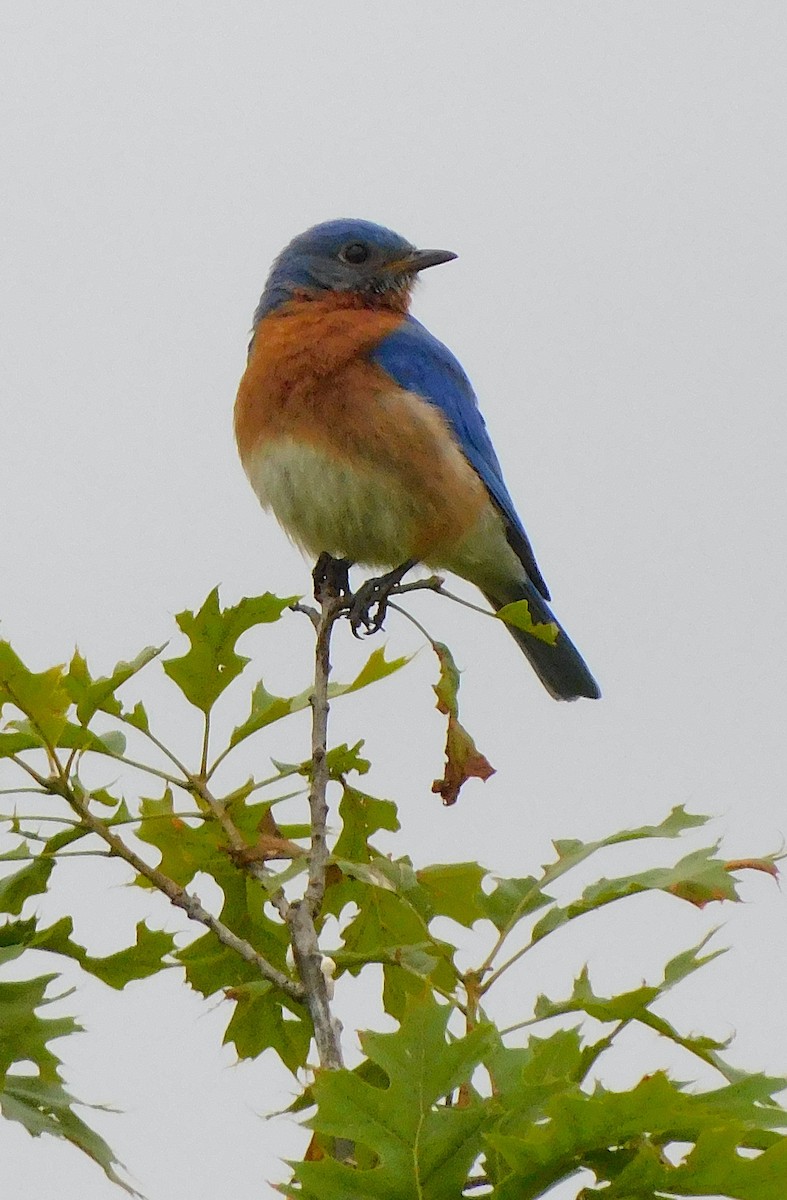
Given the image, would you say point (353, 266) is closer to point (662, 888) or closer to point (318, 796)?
point (318, 796)

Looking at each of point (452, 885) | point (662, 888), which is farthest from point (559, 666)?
point (662, 888)

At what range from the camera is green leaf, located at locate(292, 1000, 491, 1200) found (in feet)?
7.62

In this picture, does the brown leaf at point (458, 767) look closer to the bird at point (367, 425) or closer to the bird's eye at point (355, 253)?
the bird at point (367, 425)

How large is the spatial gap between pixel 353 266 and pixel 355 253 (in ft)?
0.28

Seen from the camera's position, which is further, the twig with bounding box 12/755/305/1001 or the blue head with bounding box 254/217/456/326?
the blue head with bounding box 254/217/456/326

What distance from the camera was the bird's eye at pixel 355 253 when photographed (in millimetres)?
7730

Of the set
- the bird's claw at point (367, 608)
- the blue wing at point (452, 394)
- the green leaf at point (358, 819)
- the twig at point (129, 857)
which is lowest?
the twig at point (129, 857)

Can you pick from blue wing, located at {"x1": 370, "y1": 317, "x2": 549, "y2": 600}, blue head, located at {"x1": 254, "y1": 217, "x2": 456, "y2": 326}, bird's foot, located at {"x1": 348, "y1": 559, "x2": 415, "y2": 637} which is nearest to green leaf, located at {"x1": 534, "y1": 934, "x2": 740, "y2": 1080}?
bird's foot, located at {"x1": 348, "y1": 559, "x2": 415, "y2": 637}

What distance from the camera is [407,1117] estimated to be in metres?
2.37

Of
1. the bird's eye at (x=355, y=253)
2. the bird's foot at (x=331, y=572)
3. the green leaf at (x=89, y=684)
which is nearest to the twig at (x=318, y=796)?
the green leaf at (x=89, y=684)

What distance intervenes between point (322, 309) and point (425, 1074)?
5.33m

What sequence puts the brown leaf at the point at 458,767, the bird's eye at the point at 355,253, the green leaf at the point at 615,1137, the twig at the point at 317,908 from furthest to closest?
the bird's eye at the point at 355,253, the brown leaf at the point at 458,767, the twig at the point at 317,908, the green leaf at the point at 615,1137

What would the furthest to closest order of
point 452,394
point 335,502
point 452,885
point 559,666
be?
1. point 559,666
2. point 452,394
3. point 335,502
4. point 452,885

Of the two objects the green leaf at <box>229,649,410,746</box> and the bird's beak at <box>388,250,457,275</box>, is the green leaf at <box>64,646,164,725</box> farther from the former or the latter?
the bird's beak at <box>388,250,457,275</box>
